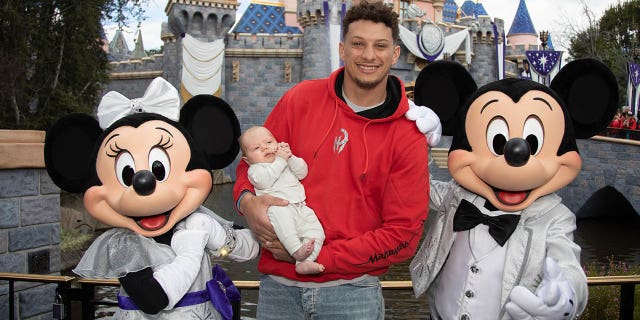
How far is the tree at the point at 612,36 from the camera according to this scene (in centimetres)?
2634

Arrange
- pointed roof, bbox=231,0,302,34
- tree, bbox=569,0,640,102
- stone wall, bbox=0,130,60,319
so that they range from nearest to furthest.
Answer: stone wall, bbox=0,130,60,319, pointed roof, bbox=231,0,302,34, tree, bbox=569,0,640,102

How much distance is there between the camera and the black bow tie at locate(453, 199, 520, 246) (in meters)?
2.56

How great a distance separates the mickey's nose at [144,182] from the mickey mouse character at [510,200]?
3.96 feet

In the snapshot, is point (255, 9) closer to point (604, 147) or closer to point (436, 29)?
point (436, 29)

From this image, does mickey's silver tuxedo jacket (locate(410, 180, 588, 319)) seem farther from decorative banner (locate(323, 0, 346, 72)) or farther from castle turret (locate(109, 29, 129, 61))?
castle turret (locate(109, 29, 129, 61))

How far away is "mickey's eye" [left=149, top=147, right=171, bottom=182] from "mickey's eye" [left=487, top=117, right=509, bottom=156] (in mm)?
1347

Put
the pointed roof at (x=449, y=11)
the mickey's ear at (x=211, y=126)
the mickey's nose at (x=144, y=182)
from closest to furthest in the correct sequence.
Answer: the mickey's nose at (x=144, y=182) → the mickey's ear at (x=211, y=126) → the pointed roof at (x=449, y=11)

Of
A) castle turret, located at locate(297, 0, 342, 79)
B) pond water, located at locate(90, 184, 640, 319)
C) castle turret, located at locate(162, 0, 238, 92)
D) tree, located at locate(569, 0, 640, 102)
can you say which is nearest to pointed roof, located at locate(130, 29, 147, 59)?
castle turret, located at locate(162, 0, 238, 92)

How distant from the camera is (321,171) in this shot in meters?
2.42

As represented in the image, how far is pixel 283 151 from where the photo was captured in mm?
2422

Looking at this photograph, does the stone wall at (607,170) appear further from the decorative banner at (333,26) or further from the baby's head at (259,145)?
the baby's head at (259,145)

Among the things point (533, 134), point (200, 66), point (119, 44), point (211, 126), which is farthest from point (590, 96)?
point (119, 44)

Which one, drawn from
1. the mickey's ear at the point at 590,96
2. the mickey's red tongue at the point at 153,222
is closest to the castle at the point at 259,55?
the mickey's ear at the point at 590,96

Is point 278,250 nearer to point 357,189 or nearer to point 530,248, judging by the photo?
point 357,189
